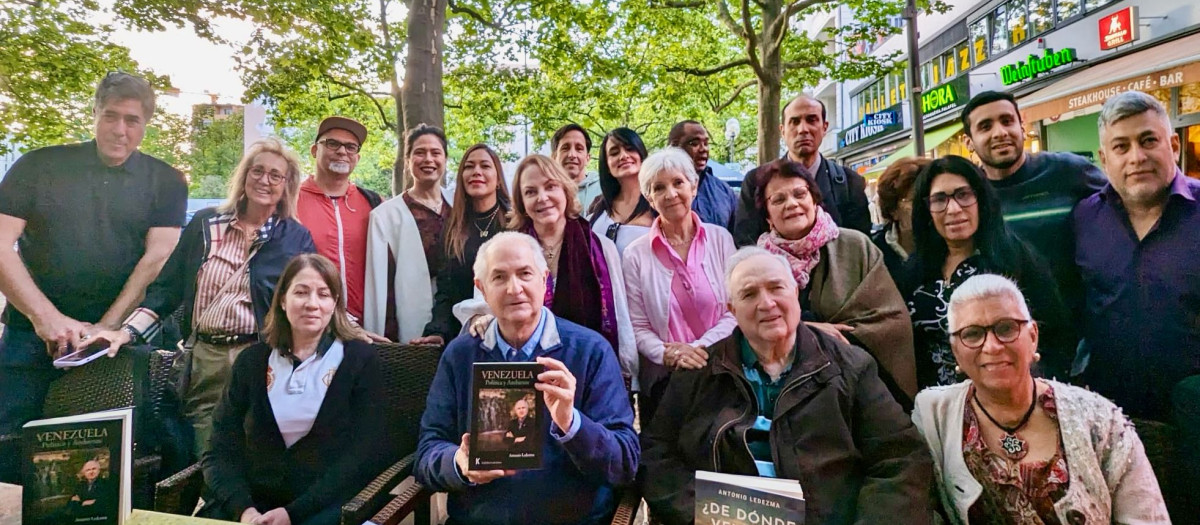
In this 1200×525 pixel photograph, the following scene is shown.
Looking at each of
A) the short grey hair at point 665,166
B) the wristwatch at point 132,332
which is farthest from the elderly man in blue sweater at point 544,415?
the wristwatch at point 132,332

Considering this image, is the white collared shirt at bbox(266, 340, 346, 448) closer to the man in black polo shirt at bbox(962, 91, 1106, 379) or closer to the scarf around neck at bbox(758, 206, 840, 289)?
the scarf around neck at bbox(758, 206, 840, 289)

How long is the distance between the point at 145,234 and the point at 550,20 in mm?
2509

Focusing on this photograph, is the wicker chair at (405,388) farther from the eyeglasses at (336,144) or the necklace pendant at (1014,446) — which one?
the necklace pendant at (1014,446)

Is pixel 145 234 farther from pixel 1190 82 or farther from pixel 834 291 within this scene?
pixel 1190 82

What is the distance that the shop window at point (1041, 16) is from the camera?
1238cm

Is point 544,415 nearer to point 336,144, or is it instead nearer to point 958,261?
point 958,261

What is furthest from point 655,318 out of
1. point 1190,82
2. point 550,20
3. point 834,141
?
point 834,141

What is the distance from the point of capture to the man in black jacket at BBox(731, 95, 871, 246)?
265 cm

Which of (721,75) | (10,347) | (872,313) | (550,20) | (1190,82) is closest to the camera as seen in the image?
(872,313)

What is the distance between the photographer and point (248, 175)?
2.70 meters

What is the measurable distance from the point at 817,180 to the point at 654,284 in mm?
1143

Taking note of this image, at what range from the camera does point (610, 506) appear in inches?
81.2

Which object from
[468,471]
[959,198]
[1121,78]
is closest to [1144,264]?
[959,198]

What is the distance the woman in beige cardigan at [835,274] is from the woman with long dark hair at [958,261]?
12cm
